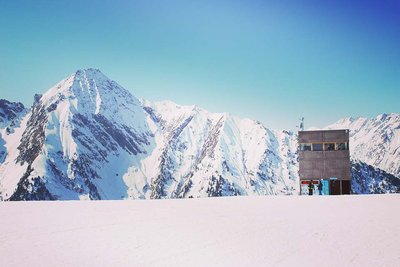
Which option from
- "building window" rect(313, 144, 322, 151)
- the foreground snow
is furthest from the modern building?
the foreground snow

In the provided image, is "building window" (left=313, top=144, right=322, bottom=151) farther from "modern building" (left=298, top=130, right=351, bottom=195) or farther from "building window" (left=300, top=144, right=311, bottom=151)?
"building window" (left=300, top=144, right=311, bottom=151)

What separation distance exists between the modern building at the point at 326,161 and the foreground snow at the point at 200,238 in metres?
24.8

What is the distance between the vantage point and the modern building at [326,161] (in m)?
43.3

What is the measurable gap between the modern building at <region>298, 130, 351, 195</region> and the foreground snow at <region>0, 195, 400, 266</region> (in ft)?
81.5

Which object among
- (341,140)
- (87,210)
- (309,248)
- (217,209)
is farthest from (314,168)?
(309,248)

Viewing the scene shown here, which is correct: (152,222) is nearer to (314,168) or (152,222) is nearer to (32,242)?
(32,242)

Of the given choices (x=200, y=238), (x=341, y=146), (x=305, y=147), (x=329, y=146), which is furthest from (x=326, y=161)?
(x=200, y=238)

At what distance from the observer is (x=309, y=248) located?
11.5 metres

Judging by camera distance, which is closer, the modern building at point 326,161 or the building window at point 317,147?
the modern building at point 326,161

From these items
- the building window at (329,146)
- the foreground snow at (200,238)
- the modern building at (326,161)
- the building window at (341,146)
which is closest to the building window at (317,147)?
the modern building at (326,161)

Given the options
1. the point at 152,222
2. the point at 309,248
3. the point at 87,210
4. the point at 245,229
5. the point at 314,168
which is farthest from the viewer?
the point at 314,168

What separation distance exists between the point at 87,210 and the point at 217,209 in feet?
24.3

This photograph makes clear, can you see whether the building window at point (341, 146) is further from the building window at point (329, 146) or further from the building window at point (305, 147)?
the building window at point (305, 147)

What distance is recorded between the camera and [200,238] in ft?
42.7
